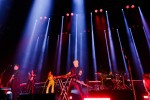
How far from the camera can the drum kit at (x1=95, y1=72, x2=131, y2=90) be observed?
8.29 metres

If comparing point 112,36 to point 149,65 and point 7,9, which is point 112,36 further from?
point 7,9

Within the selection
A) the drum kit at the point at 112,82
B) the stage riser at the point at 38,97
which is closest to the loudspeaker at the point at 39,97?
the stage riser at the point at 38,97

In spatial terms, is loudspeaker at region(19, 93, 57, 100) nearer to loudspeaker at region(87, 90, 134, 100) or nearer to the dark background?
loudspeaker at region(87, 90, 134, 100)

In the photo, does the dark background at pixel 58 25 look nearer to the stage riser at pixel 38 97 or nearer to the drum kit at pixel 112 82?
the drum kit at pixel 112 82

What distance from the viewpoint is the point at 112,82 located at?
8.42 metres

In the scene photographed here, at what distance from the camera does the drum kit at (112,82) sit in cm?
829

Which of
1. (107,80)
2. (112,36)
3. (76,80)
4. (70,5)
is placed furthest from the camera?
(112,36)

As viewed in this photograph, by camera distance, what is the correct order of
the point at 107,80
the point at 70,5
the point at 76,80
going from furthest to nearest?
the point at 70,5 < the point at 107,80 < the point at 76,80

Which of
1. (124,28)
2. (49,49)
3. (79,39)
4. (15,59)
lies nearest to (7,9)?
(15,59)

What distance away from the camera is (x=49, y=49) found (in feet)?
39.9

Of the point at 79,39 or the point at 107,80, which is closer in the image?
the point at 107,80

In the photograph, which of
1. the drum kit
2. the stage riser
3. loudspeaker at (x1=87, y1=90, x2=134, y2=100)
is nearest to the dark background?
the drum kit

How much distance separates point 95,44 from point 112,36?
119 cm

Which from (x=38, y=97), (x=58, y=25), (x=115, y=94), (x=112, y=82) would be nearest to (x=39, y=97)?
(x=38, y=97)
